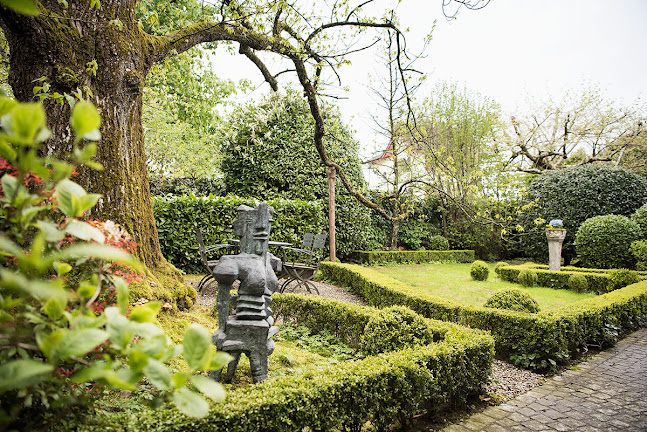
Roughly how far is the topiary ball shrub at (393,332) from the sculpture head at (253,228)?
5.61 feet

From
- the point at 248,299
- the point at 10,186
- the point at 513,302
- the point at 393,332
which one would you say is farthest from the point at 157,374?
the point at 513,302

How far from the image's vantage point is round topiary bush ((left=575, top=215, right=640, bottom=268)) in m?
10.4

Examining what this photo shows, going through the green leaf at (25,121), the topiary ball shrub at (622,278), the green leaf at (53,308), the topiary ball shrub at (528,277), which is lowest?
the topiary ball shrub at (528,277)

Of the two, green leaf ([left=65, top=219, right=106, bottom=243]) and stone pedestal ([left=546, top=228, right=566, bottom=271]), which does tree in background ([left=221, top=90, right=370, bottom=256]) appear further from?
green leaf ([left=65, top=219, right=106, bottom=243])

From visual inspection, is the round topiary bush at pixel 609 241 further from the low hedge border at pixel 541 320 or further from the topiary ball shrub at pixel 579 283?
the low hedge border at pixel 541 320

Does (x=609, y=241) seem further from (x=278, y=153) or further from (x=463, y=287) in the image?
(x=278, y=153)

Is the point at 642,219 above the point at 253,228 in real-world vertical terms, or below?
above

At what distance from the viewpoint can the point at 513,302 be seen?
500cm

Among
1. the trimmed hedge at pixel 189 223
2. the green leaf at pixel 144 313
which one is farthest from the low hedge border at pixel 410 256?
the green leaf at pixel 144 313

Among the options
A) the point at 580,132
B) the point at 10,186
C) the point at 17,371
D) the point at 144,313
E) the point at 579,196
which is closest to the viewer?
the point at 17,371

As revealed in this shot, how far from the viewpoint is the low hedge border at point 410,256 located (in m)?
12.8

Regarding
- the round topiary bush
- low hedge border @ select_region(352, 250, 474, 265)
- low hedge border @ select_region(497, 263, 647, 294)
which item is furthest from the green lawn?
the round topiary bush

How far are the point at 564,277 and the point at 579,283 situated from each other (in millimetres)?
621

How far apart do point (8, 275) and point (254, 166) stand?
10721mm
